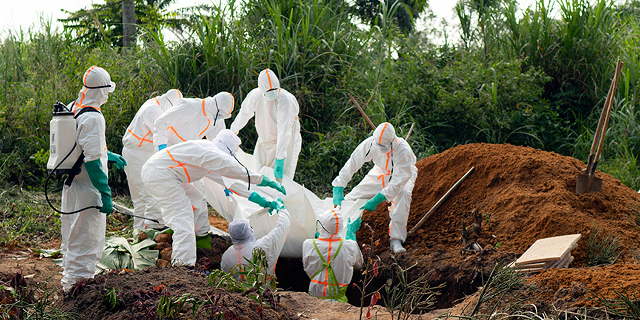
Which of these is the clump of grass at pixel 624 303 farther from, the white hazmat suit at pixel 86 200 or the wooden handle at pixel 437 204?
the white hazmat suit at pixel 86 200

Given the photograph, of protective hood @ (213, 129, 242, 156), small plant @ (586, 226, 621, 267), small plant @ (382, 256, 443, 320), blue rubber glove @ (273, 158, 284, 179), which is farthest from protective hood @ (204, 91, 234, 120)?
small plant @ (586, 226, 621, 267)

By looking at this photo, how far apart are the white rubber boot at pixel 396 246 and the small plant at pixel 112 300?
9.63 ft

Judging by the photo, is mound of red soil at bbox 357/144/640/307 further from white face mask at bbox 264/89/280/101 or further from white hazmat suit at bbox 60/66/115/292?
white hazmat suit at bbox 60/66/115/292

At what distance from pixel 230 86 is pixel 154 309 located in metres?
5.86

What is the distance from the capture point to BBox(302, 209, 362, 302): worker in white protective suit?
4.17m

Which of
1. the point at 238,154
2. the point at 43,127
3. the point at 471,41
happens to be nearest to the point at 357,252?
the point at 238,154

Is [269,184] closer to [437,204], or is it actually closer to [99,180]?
[99,180]

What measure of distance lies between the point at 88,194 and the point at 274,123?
8.71 feet

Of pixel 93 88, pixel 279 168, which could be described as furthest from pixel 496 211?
pixel 93 88

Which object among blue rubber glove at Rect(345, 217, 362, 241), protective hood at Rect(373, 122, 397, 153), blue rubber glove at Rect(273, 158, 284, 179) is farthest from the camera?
blue rubber glove at Rect(273, 158, 284, 179)

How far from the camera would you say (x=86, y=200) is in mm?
3611

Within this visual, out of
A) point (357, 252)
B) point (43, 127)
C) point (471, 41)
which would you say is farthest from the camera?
point (471, 41)

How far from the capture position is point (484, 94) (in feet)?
27.2

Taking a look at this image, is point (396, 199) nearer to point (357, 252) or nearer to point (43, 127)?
point (357, 252)
